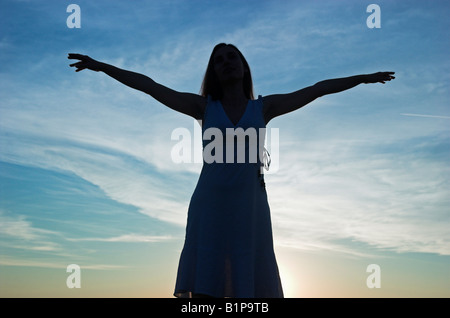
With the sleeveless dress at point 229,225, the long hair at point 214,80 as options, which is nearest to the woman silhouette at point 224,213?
the sleeveless dress at point 229,225

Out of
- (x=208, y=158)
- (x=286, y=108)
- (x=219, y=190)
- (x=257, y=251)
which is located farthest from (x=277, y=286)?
(x=286, y=108)

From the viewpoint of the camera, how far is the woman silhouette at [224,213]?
4293 millimetres

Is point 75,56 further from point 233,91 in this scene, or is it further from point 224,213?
point 224,213

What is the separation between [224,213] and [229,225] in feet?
0.38

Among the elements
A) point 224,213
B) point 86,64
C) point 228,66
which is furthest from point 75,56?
point 224,213

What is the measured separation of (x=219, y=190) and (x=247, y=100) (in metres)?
1.01

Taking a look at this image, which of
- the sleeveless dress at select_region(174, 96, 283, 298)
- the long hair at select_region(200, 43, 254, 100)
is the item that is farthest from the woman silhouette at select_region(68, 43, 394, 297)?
the long hair at select_region(200, 43, 254, 100)

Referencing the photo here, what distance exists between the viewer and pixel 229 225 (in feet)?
14.3

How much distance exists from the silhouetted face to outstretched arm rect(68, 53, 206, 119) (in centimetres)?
31

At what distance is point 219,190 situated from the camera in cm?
439

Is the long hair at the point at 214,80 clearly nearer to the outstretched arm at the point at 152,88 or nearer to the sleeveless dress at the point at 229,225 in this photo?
the outstretched arm at the point at 152,88

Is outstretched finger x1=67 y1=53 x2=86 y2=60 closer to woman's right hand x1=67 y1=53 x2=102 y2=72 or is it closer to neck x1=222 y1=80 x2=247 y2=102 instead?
woman's right hand x1=67 y1=53 x2=102 y2=72

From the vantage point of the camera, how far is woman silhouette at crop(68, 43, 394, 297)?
4293mm
